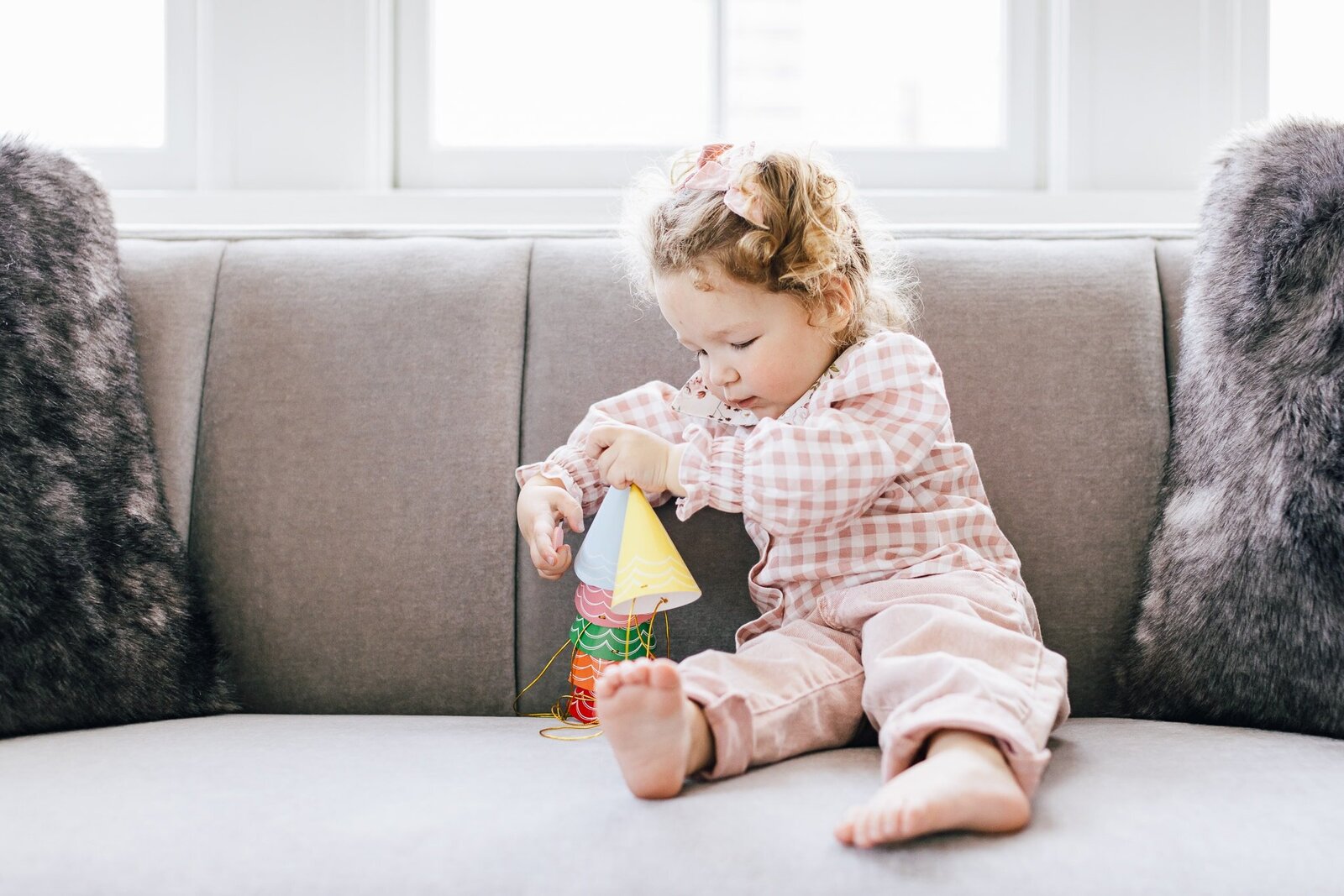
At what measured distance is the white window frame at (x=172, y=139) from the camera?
195 centimetres

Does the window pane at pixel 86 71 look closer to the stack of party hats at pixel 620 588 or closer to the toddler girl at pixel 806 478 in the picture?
the toddler girl at pixel 806 478

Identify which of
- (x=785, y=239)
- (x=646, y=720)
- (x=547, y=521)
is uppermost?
(x=785, y=239)

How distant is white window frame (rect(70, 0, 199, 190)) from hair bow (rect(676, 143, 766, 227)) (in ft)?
3.70

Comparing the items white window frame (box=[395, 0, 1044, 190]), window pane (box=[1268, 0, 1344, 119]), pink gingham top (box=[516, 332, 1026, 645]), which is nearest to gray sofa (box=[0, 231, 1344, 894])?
pink gingham top (box=[516, 332, 1026, 645])

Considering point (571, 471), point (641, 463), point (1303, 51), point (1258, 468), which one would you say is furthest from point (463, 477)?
point (1303, 51)

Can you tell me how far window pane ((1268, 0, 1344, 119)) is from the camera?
193 cm

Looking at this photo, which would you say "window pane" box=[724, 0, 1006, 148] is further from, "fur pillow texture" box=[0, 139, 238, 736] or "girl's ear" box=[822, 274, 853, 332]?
"fur pillow texture" box=[0, 139, 238, 736]

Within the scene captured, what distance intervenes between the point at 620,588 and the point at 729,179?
517 mm

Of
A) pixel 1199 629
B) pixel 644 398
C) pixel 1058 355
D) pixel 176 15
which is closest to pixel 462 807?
pixel 644 398

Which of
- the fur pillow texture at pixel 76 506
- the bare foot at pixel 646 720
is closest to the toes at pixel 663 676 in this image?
the bare foot at pixel 646 720

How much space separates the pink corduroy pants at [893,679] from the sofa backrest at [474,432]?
0.73 ft

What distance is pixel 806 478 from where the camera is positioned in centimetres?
116

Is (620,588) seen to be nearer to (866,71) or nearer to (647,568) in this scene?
(647,568)

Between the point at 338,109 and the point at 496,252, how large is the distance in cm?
59
